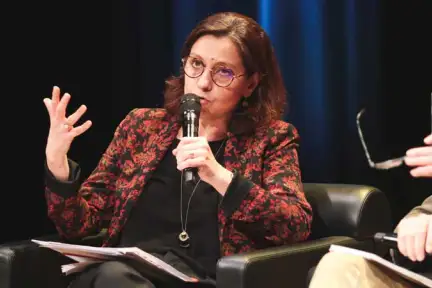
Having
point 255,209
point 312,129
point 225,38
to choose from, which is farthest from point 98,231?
point 312,129

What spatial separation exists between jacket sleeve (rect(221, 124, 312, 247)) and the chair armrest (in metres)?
0.06

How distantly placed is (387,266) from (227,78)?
0.83 m

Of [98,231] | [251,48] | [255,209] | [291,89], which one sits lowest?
[98,231]

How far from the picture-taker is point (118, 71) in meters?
2.96

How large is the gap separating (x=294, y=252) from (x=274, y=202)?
0.15 m

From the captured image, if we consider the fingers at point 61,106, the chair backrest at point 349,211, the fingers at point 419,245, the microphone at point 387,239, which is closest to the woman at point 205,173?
the fingers at point 61,106

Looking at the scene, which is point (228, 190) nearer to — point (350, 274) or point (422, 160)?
point (350, 274)

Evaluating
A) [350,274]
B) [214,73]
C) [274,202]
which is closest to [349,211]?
[274,202]

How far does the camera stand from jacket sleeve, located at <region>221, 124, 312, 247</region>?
1.76m

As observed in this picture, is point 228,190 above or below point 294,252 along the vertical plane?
above

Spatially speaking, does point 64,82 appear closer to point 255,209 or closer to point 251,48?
point 251,48

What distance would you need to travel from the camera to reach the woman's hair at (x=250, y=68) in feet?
6.54

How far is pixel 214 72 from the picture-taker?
1.94 meters

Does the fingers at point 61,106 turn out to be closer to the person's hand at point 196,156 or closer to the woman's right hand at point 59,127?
the woman's right hand at point 59,127
